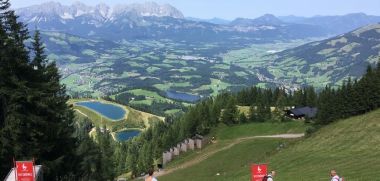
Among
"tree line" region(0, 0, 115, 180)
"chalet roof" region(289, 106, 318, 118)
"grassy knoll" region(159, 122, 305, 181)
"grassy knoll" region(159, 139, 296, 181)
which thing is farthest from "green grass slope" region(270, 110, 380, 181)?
"chalet roof" region(289, 106, 318, 118)

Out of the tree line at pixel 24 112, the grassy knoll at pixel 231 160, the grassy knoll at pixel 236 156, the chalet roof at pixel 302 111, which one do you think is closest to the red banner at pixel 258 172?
the tree line at pixel 24 112

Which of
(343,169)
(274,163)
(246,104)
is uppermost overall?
(343,169)

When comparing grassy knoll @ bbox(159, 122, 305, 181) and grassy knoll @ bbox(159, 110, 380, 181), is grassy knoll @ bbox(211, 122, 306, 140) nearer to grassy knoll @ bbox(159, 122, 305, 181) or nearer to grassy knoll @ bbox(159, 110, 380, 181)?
grassy knoll @ bbox(159, 122, 305, 181)

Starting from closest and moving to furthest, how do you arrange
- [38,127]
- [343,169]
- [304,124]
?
[343,169] < [38,127] < [304,124]

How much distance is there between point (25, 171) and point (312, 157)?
3620 centimetres

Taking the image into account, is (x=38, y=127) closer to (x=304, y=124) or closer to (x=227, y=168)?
(x=227, y=168)

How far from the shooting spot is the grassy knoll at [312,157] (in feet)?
144

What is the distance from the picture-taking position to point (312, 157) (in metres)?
56.8

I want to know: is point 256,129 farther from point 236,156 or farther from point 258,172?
point 258,172

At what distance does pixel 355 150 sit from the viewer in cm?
5559

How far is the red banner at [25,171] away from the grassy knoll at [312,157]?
21.9 metres

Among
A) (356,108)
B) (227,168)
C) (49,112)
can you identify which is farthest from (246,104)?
(49,112)

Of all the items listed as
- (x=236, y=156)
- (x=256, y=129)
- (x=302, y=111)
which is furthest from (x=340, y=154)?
(x=302, y=111)

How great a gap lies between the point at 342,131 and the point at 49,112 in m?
41.9
